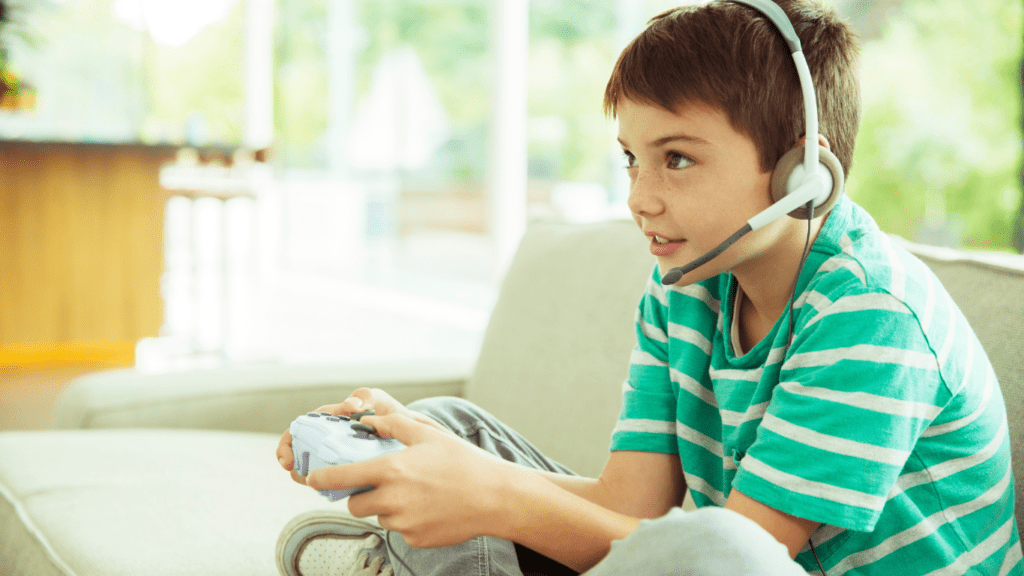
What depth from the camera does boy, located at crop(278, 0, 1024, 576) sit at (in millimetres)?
697

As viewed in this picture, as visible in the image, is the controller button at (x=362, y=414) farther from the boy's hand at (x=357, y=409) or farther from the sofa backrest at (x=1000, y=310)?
the sofa backrest at (x=1000, y=310)

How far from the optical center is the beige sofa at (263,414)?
1.10m

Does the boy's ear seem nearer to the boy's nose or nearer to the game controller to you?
the boy's nose

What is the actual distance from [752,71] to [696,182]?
0.11m

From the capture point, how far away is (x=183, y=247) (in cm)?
770

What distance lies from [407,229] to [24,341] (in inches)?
88.2

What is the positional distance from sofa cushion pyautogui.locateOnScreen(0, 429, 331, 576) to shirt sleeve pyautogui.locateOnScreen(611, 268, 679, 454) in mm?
494

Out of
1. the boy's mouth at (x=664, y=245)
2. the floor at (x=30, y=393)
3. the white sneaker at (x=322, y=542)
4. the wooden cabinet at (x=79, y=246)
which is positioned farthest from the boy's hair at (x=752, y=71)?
the wooden cabinet at (x=79, y=246)

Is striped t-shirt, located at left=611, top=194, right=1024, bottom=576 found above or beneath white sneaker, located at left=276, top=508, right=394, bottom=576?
above

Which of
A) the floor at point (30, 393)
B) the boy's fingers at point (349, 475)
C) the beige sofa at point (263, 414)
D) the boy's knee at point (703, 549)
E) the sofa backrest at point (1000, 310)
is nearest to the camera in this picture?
the boy's knee at point (703, 549)

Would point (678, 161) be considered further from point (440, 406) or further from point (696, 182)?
point (440, 406)

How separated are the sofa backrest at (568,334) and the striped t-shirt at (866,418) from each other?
14.4 inches

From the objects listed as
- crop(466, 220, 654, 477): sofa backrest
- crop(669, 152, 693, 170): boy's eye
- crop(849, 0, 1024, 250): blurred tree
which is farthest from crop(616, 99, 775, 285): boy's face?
crop(849, 0, 1024, 250): blurred tree

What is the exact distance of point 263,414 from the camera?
1.76 meters
